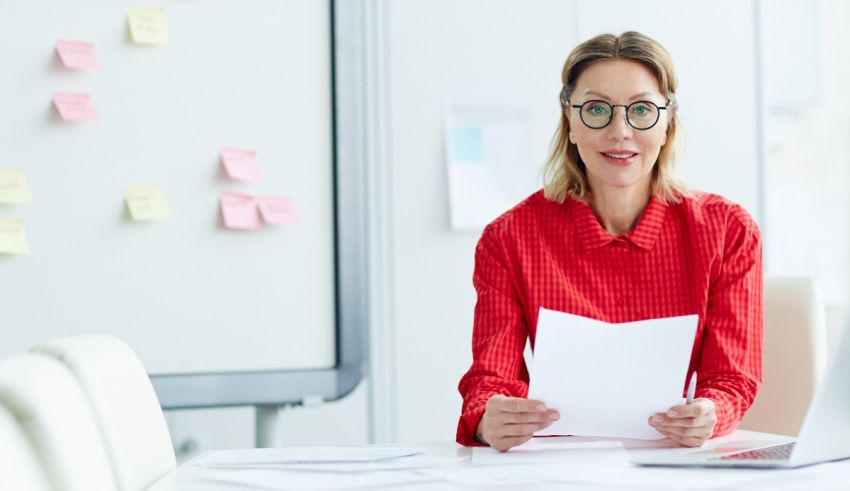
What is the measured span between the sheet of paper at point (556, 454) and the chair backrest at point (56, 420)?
0.43 m

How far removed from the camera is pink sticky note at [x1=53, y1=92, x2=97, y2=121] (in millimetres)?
2086

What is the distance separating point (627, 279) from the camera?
61.7 inches

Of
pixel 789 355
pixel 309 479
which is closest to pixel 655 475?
pixel 309 479

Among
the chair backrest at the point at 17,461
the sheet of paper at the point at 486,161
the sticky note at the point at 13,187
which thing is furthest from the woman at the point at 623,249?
the sticky note at the point at 13,187

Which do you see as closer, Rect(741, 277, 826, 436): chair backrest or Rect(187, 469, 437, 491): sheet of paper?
Rect(187, 469, 437, 491): sheet of paper

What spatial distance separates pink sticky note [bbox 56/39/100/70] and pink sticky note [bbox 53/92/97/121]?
6cm

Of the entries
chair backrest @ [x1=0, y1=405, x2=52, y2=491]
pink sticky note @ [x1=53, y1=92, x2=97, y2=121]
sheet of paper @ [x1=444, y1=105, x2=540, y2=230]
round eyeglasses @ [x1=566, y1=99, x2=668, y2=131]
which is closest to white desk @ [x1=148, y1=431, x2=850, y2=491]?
chair backrest @ [x1=0, y1=405, x2=52, y2=491]

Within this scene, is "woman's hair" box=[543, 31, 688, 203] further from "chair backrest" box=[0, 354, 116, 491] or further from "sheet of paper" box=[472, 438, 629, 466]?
"chair backrest" box=[0, 354, 116, 491]

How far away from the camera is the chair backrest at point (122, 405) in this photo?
97 centimetres

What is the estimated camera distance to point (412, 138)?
8.28 feet

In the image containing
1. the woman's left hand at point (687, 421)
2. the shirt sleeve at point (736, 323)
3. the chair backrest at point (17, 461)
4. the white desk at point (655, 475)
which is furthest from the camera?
the shirt sleeve at point (736, 323)

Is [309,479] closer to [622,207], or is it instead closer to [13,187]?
[622,207]

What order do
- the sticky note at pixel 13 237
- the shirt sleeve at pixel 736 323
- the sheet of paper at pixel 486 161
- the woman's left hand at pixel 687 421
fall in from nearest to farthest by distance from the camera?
the woman's left hand at pixel 687 421 < the shirt sleeve at pixel 736 323 < the sticky note at pixel 13 237 < the sheet of paper at pixel 486 161

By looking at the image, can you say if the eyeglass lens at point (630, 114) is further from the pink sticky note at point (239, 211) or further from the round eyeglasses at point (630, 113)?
the pink sticky note at point (239, 211)
